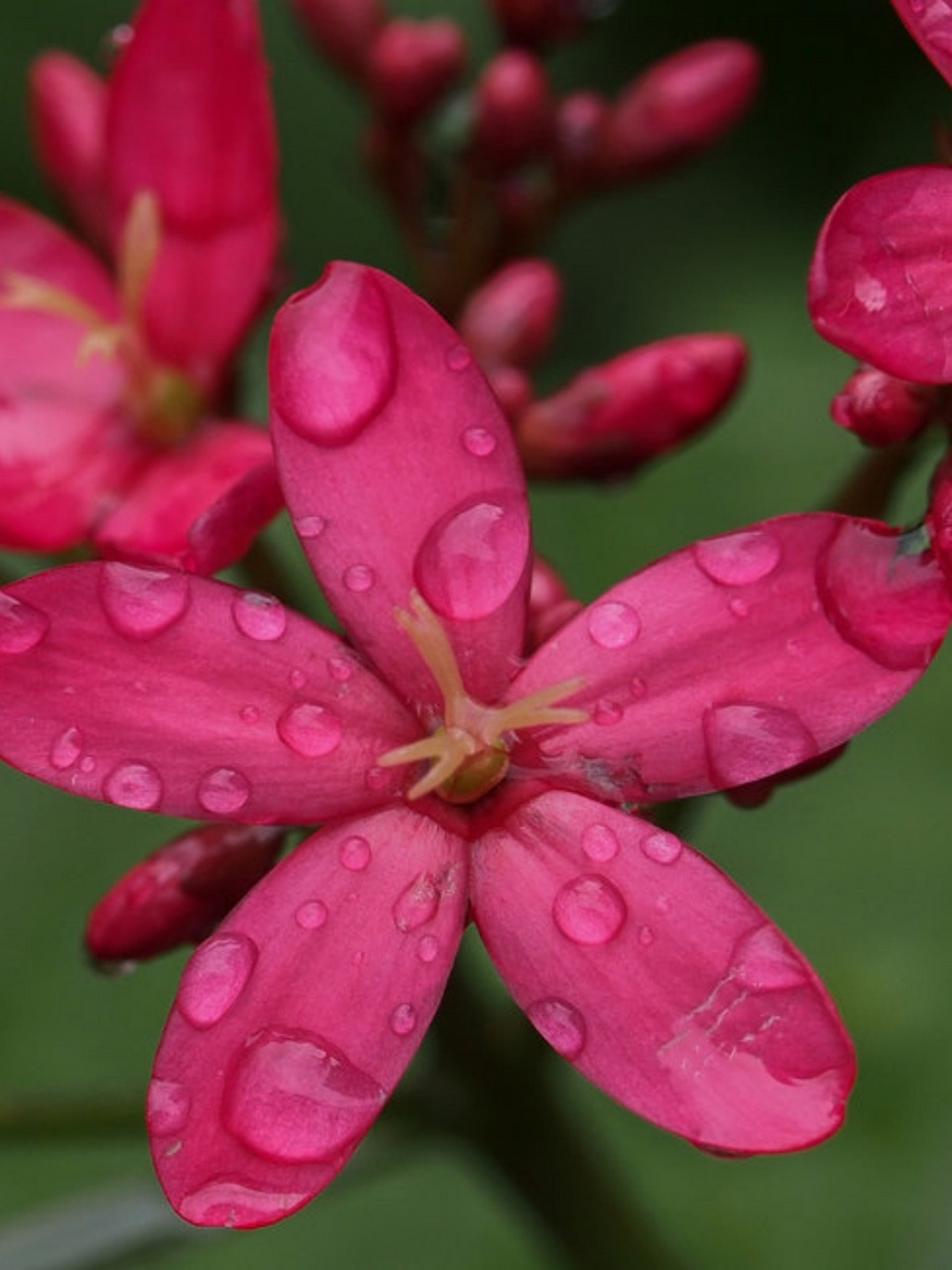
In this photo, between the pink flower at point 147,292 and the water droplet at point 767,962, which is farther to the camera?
the pink flower at point 147,292

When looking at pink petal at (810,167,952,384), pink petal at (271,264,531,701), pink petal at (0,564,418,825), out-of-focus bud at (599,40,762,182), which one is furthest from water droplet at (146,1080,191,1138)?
out-of-focus bud at (599,40,762,182)

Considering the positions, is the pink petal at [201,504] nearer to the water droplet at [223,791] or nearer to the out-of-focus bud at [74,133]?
the water droplet at [223,791]

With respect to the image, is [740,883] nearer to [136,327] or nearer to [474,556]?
[136,327]

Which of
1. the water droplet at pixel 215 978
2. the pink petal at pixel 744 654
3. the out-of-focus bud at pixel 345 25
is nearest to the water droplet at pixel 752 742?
the pink petal at pixel 744 654

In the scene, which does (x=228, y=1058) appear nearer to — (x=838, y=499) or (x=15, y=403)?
(x=838, y=499)

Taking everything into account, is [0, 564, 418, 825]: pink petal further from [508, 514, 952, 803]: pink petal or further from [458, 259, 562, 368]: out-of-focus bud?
[458, 259, 562, 368]: out-of-focus bud

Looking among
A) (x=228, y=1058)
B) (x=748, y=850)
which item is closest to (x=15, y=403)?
(x=228, y=1058)

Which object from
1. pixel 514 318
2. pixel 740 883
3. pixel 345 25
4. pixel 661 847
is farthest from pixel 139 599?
pixel 740 883
